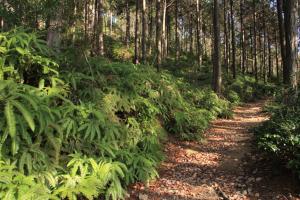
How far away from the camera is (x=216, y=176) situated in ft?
22.0

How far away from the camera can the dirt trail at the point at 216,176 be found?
228 inches

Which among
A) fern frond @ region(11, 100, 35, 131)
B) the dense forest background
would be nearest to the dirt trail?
the dense forest background

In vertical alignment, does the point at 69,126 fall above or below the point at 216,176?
above

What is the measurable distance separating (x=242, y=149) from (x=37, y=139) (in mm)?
5240

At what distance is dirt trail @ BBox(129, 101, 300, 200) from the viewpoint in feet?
19.0

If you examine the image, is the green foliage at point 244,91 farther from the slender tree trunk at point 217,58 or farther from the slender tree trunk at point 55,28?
the slender tree trunk at point 55,28

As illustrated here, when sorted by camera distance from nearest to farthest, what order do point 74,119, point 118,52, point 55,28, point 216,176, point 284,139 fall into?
point 74,119, point 284,139, point 216,176, point 55,28, point 118,52

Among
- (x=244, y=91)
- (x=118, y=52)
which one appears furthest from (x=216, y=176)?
(x=118, y=52)

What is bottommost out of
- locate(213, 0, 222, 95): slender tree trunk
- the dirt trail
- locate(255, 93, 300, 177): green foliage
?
the dirt trail

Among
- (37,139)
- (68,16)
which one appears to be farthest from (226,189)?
(68,16)

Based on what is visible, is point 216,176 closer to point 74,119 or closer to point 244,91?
point 74,119

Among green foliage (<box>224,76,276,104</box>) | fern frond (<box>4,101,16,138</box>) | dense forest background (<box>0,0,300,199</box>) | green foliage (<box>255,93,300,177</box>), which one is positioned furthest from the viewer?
green foliage (<box>224,76,276,104</box>)

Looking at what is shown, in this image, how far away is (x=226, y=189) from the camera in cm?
604

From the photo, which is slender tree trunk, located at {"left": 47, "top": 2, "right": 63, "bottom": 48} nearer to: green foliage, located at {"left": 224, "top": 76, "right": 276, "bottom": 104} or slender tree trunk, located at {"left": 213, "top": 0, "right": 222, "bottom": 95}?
slender tree trunk, located at {"left": 213, "top": 0, "right": 222, "bottom": 95}
